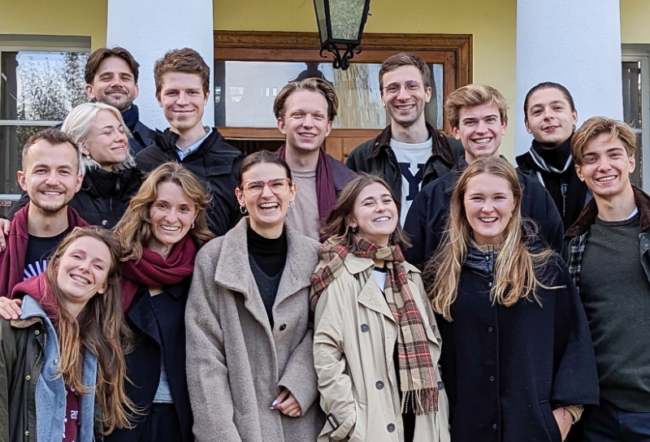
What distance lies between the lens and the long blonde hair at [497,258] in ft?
9.89

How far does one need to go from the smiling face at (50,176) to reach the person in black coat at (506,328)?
1.48 metres

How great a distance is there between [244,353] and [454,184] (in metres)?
1.17

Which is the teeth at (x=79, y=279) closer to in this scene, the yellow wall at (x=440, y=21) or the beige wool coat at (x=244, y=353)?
the beige wool coat at (x=244, y=353)

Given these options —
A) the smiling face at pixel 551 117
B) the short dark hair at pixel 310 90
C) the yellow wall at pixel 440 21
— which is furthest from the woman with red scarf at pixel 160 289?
the yellow wall at pixel 440 21

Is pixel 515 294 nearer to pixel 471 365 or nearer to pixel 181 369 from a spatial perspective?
pixel 471 365

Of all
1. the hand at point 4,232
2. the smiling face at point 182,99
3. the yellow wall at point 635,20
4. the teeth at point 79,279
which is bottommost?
the teeth at point 79,279

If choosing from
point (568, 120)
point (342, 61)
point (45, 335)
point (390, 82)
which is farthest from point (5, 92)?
point (568, 120)

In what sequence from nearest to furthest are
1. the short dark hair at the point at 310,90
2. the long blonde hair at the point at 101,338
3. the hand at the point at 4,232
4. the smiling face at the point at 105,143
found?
the long blonde hair at the point at 101,338 < the hand at the point at 4,232 < the smiling face at the point at 105,143 < the short dark hair at the point at 310,90

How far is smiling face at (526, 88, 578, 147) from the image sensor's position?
3.73 m

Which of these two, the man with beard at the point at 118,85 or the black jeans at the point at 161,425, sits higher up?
the man with beard at the point at 118,85

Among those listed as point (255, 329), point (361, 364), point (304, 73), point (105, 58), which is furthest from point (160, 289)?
point (304, 73)

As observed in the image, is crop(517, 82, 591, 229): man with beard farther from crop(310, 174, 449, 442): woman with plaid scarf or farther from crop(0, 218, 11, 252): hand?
crop(0, 218, 11, 252): hand

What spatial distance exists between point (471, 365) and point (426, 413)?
0.25 meters

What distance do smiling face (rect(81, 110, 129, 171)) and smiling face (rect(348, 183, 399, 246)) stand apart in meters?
1.02
